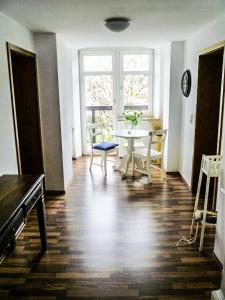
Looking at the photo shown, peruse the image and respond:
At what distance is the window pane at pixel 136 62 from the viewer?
19.2ft

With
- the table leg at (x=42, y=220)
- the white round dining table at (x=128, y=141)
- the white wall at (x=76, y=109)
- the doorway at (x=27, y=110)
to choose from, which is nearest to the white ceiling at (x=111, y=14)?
the doorway at (x=27, y=110)

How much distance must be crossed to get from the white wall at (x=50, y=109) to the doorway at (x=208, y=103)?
2.04 m

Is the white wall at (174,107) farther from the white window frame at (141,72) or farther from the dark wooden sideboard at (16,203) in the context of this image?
the dark wooden sideboard at (16,203)

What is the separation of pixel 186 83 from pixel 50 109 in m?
2.20

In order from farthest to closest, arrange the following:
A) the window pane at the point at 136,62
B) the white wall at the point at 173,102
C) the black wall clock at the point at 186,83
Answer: the window pane at the point at 136,62, the white wall at the point at 173,102, the black wall clock at the point at 186,83

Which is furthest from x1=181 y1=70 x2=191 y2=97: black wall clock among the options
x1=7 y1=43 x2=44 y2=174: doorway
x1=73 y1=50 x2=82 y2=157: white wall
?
x1=73 y1=50 x2=82 y2=157: white wall

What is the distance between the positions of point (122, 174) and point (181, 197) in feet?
4.42

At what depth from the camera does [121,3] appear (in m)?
2.29

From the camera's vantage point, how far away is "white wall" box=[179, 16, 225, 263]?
92.8 inches

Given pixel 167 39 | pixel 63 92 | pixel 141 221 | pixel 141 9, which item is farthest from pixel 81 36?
pixel 141 221

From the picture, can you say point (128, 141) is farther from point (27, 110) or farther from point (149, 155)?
point (27, 110)

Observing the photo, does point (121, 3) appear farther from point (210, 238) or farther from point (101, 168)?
point (101, 168)

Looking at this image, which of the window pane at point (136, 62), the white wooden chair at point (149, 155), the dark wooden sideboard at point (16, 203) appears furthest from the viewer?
the window pane at point (136, 62)

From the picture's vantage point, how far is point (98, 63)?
19.4ft
